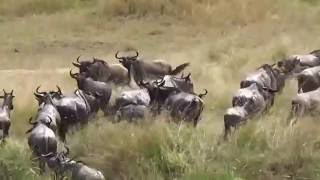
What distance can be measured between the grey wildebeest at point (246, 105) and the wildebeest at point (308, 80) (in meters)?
0.53

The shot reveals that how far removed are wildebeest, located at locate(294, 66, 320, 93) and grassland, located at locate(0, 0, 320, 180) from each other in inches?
13.5

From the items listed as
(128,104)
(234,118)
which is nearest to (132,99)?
(128,104)

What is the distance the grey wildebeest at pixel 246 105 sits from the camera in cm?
991

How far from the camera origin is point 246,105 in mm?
10453

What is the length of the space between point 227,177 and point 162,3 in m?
A: 11.7

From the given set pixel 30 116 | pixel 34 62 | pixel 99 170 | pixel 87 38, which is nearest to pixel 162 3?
pixel 87 38

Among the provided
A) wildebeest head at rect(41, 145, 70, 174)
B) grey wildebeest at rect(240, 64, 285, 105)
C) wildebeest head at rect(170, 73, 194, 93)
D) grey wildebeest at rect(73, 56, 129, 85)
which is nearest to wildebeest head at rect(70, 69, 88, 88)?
grey wildebeest at rect(73, 56, 129, 85)

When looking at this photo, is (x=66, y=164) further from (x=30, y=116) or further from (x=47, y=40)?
(x=47, y=40)

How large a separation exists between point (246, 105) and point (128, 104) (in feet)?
5.09

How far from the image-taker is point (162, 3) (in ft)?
64.2

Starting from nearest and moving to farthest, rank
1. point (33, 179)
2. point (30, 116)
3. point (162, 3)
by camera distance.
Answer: point (33, 179) < point (30, 116) < point (162, 3)

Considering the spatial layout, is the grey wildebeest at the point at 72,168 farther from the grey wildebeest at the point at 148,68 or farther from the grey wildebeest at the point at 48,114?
the grey wildebeest at the point at 148,68

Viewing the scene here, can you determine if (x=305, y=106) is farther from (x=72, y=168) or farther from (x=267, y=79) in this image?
(x=72, y=168)

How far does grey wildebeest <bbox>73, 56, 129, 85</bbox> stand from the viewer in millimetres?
12344
